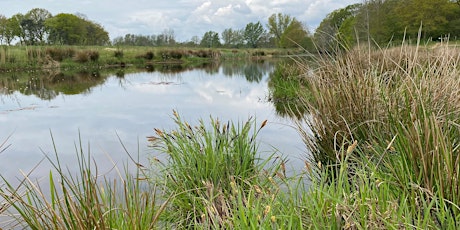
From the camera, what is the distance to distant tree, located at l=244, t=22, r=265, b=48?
7375 centimetres

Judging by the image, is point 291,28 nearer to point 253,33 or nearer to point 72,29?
point 253,33

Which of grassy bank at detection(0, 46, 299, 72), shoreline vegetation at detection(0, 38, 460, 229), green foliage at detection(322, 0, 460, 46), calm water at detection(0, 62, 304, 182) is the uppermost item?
green foliage at detection(322, 0, 460, 46)

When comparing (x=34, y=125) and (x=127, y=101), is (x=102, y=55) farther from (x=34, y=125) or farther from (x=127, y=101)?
(x=34, y=125)

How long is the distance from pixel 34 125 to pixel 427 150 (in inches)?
270

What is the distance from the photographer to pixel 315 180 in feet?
5.78

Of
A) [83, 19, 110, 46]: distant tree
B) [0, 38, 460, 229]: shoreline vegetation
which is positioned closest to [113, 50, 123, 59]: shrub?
[0, 38, 460, 229]: shoreline vegetation

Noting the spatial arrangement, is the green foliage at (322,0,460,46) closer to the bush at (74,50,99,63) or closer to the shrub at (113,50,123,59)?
the shrub at (113,50,123,59)

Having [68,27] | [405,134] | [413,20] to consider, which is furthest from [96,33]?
[405,134]

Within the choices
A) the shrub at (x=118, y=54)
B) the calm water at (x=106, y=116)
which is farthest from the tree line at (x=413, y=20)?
the calm water at (x=106, y=116)

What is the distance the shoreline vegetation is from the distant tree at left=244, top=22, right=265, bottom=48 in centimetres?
7108

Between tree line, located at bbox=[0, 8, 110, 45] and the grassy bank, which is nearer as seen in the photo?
the grassy bank

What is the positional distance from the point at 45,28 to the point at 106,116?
4686cm

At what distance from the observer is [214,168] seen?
8.32ft

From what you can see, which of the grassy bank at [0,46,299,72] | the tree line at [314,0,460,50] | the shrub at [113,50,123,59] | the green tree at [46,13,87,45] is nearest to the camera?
the grassy bank at [0,46,299,72]
